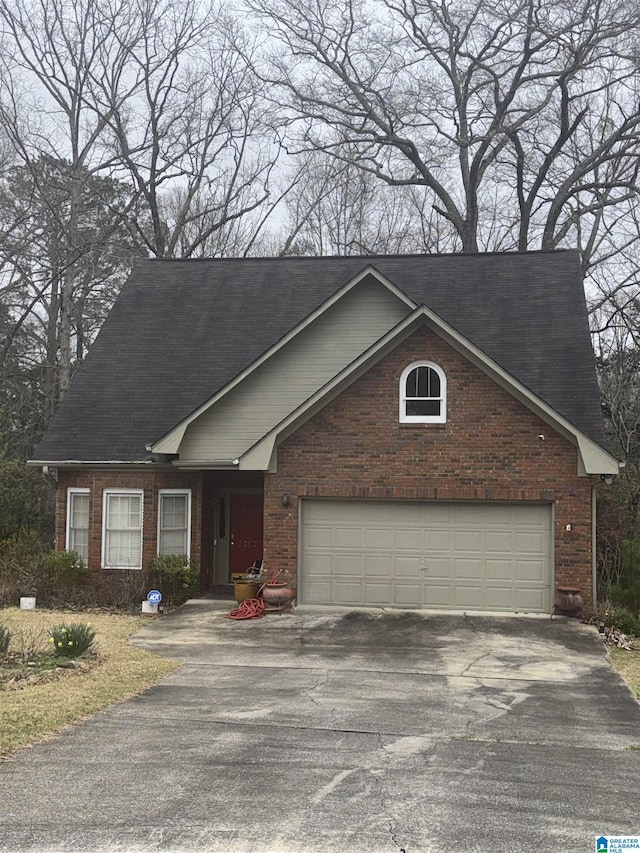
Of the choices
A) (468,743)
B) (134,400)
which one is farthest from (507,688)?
(134,400)

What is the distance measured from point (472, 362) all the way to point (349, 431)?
258cm

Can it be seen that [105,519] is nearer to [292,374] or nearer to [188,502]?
[188,502]

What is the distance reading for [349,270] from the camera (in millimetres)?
22703

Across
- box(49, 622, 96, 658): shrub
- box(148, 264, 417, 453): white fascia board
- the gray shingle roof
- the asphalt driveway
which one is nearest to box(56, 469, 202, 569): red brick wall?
the gray shingle roof

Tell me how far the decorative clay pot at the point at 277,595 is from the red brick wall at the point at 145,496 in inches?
109

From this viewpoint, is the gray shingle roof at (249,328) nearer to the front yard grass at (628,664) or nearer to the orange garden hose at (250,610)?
the orange garden hose at (250,610)

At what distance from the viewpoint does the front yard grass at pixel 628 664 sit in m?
11.3

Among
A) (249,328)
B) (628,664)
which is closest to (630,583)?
(628,664)

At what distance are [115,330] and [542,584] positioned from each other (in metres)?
11.9

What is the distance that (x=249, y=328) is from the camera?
21.2 m

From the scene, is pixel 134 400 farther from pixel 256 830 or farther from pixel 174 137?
pixel 174 137

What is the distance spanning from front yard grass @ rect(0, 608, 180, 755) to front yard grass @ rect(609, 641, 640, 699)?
600 centimetres

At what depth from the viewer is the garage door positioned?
15.9 meters

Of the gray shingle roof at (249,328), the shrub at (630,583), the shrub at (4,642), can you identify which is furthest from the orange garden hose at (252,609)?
the shrub at (630,583)
